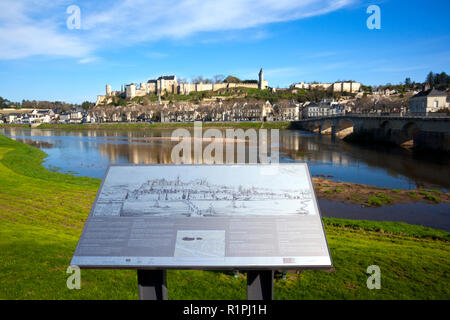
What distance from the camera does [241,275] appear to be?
6867mm

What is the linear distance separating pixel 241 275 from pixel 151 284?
2577mm

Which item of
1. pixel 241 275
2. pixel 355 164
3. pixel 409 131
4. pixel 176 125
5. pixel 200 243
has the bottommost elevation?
pixel 355 164

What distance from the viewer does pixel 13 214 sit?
1183cm

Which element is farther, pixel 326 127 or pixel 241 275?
pixel 326 127

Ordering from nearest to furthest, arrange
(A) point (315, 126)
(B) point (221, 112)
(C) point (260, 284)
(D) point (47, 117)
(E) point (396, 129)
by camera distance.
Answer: (C) point (260, 284)
(E) point (396, 129)
(A) point (315, 126)
(B) point (221, 112)
(D) point (47, 117)

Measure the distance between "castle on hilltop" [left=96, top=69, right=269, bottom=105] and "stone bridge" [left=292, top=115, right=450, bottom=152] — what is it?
3538 inches

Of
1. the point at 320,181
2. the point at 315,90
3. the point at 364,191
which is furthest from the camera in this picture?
the point at 315,90

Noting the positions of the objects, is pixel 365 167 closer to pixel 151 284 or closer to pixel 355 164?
pixel 355 164

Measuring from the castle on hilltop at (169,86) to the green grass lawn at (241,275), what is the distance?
469 ft

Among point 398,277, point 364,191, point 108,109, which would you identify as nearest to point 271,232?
point 398,277

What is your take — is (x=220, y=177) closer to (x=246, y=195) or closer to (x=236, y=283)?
(x=246, y=195)

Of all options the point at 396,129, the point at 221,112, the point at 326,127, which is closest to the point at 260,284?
the point at 396,129

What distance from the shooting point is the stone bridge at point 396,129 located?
36656 mm
